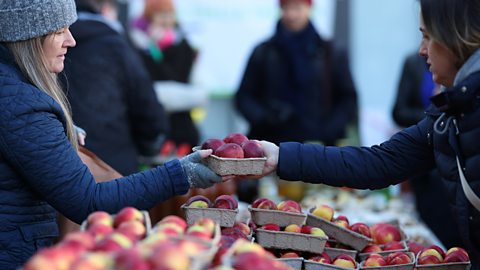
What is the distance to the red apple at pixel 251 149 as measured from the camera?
3305mm

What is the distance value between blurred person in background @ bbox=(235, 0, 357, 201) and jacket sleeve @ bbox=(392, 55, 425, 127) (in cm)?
36

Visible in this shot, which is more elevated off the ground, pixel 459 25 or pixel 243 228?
pixel 459 25

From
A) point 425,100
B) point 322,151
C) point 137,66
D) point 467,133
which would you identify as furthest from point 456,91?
point 425,100

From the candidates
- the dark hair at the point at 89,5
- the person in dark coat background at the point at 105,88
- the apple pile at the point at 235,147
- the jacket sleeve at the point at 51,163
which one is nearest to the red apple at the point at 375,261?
the apple pile at the point at 235,147

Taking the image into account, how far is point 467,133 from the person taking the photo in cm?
314

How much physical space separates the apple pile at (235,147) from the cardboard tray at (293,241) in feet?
1.00

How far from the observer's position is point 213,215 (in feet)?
10.9

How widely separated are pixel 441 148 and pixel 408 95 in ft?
11.4

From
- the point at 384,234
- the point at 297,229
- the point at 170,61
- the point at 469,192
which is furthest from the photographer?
the point at 170,61

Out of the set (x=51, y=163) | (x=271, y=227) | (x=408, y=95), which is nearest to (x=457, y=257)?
(x=271, y=227)

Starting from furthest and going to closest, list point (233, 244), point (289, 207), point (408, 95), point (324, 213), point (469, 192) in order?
point (408, 95), point (324, 213), point (289, 207), point (469, 192), point (233, 244)

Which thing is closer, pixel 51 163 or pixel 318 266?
pixel 51 163

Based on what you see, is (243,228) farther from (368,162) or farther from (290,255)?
(368,162)

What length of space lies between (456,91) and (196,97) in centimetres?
Result: 421
